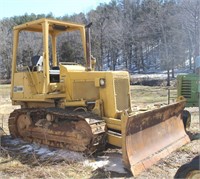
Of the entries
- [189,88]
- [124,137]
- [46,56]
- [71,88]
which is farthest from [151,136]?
[189,88]

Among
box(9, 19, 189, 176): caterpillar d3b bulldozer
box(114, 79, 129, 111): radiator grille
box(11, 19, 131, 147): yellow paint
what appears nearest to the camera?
box(9, 19, 189, 176): caterpillar d3b bulldozer

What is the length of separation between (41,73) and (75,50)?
1044 inches

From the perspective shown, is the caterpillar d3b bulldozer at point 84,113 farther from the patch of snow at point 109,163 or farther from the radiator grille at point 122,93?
the patch of snow at point 109,163

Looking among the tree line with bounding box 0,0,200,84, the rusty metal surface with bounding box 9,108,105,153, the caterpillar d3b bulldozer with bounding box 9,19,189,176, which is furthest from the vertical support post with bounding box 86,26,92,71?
the tree line with bounding box 0,0,200,84

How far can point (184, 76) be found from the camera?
31.6ft

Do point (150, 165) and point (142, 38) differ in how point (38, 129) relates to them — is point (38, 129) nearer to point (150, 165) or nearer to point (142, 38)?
point (150, 165)

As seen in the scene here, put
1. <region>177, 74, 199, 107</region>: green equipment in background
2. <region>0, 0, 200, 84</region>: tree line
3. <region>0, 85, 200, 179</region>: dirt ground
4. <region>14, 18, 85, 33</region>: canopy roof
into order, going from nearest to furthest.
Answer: <region>0, 85, 200, 179</region>: dirt ground → <region>14, 18, 85, 33</region>: canopy roof → <region>177, 74, 199, 107</region>: green equipment in background → <region>0, 0, 200, 84</region>: tree line

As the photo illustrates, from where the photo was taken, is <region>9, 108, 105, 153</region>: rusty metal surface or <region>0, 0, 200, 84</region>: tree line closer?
<region>9, 108, 105, 153</region>: rusty metal surface

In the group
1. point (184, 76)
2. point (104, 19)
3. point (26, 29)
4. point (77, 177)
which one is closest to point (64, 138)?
point (77, 177)

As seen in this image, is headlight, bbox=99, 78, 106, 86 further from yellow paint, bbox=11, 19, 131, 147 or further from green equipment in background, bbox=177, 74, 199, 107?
green equipment in background, bbox=177, 74, 199, 107

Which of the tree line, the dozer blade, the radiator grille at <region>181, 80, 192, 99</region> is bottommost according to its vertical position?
the dozer blade

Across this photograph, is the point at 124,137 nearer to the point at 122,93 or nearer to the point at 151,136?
the point at 151,136

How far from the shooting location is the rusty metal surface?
646 cm

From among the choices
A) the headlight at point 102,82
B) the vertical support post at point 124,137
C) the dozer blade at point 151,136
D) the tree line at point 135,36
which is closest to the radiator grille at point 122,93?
the headlight at point 102,82
